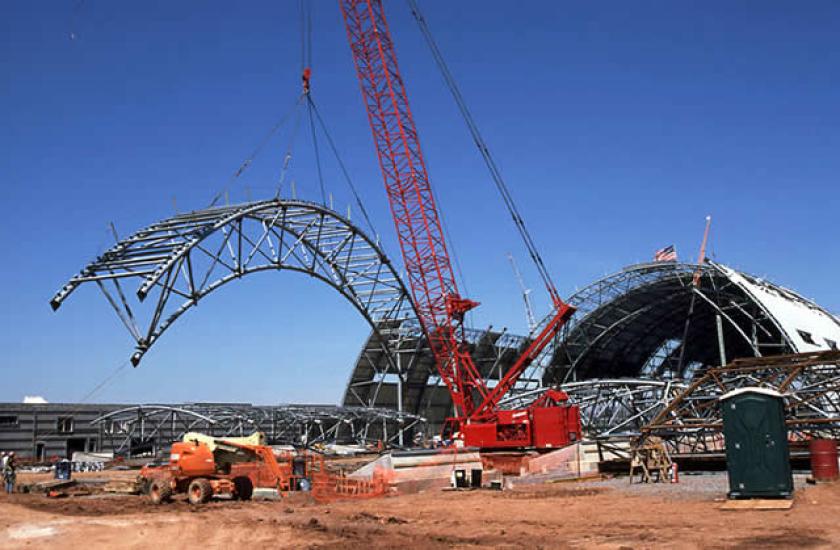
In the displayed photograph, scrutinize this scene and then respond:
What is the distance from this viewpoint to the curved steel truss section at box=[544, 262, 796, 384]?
6231 cm

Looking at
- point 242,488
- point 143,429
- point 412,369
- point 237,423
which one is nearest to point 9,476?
point 242,488

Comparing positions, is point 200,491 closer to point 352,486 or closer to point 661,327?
point 352,486

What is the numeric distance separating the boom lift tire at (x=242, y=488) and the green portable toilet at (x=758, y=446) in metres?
16.2

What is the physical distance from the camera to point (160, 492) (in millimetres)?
27391

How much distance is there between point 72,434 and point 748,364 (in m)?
57.3

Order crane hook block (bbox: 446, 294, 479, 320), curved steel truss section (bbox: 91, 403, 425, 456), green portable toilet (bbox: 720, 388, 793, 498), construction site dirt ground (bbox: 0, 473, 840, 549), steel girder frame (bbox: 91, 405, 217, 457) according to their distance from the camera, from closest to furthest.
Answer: construction site dirt ground (bbox: 0, 473, 840, 549), green portable toilet (bbox: 720, 388, 793, 498), crane hook block (bbox: 446, 294, 479, 320), curved steel truss section (bbox: 91, 403, 425, 456), steel girder frame (bbox: 91, 405, 217, 457)

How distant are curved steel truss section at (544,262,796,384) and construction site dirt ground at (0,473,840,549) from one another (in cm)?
3580

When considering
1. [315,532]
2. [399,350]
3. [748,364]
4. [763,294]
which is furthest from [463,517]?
[399,350]

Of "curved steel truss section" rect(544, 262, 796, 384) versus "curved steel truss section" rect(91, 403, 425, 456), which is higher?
"curved steel truss section" rect(544, 262, 796, 384)

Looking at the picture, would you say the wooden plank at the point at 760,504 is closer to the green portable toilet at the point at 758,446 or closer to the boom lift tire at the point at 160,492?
the green portable toilet at the point at 758,446

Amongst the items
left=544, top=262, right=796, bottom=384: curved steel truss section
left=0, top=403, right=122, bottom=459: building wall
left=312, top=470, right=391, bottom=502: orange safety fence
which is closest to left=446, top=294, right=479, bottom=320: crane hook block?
left=544, top=262, right=796, bottom=384: curved steel truss section

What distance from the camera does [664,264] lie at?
6178 cm

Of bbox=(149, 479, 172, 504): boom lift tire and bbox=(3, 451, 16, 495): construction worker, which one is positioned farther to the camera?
bbox=(3, 451, 16, 495): construction worker

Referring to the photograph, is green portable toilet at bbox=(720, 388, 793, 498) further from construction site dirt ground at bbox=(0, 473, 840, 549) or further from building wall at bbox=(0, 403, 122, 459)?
building wall at bbox=(0, 403, 122, 459)
